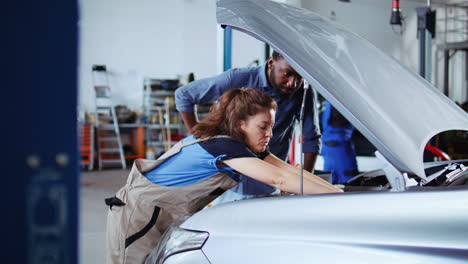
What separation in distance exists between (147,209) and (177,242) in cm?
44

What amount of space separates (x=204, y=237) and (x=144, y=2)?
34.1 ft

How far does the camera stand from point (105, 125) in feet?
33.0

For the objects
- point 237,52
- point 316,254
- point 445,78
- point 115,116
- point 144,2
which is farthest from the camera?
point 445,78

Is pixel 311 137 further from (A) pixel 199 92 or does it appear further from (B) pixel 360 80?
(B) pixel 360 80

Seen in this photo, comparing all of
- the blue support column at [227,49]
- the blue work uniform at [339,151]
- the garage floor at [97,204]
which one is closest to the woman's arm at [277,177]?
the garage floor at [97,204]

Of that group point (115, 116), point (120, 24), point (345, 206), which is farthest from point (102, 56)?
point (345, 206)

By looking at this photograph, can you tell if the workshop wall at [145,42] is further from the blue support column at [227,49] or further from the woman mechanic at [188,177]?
the woman mechanic at [188,177]

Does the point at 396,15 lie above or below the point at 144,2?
below

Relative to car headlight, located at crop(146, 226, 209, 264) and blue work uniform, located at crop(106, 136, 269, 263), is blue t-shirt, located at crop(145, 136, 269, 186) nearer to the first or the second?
blue work uniform, located at crop(106, 136, 269, 263)

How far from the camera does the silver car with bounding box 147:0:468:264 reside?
1.07m

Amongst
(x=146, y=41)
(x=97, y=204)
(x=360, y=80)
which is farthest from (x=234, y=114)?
(x=146, y=41)

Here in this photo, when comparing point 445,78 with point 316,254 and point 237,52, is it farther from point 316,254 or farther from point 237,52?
point 316,254

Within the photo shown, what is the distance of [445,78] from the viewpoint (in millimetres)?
13008

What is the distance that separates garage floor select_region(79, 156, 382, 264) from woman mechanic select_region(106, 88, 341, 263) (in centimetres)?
19
